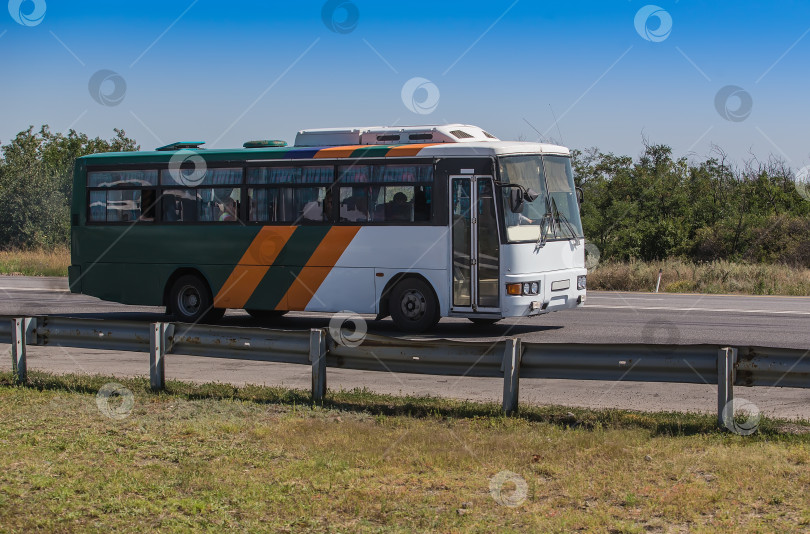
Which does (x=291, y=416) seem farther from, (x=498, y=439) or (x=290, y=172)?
(x=290, y=172)

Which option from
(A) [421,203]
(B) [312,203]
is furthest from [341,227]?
(A) [421,203]

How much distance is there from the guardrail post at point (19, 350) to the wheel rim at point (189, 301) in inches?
263

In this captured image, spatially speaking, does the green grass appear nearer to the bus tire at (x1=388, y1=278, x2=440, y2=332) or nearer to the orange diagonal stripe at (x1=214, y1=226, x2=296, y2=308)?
the bus tire at (x1=388, y1=278, x2=440, y2=332)

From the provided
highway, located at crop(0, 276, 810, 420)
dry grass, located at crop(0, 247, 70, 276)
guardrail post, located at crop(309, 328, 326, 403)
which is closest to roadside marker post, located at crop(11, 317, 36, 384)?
highway, located at crop(0, 276, 810, 420)

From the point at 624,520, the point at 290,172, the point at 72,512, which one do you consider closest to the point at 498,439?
the point at 624,520

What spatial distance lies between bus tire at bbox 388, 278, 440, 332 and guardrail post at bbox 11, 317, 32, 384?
6.62 meters

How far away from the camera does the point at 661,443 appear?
25.8 feet

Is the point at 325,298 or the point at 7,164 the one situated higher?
the point at 7,164

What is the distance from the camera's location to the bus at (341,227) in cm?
1594

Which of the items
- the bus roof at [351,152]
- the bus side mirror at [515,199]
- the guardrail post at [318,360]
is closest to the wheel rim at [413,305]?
the bus side mirror at [515,199]

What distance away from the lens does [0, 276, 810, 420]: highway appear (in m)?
→ 10.7

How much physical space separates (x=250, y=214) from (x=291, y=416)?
8913mm

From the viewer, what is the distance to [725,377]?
8461 millimetres

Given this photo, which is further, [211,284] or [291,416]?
[211,284]
